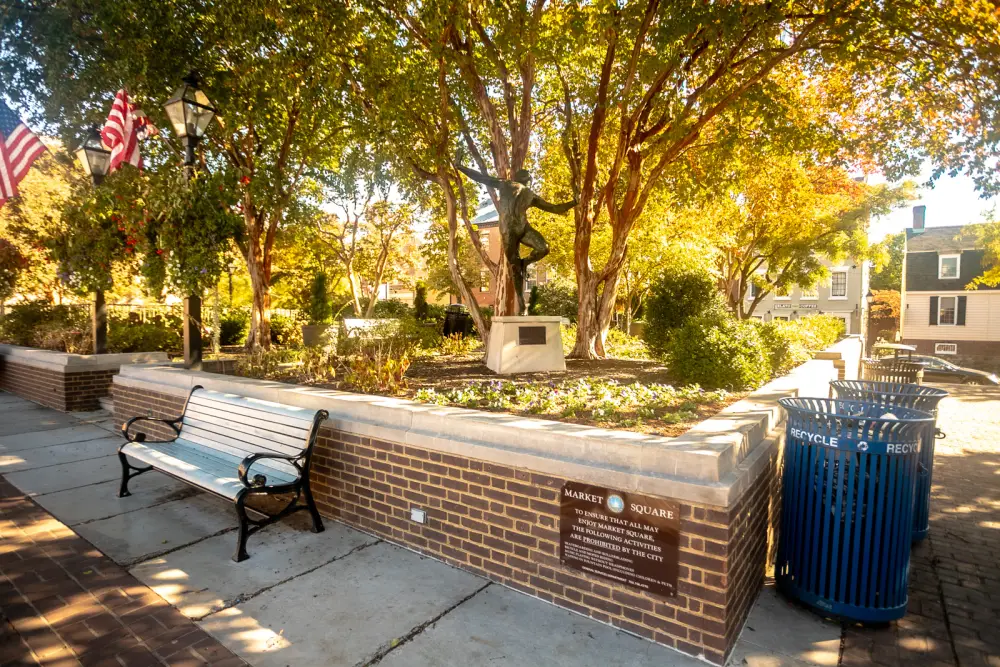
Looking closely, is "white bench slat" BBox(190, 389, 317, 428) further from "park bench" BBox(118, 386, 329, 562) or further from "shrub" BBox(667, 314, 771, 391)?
"shrub" BBox(667, 314, 771, 391)

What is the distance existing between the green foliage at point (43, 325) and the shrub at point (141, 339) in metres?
0.52

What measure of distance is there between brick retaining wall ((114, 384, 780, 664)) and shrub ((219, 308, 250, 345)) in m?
14.5

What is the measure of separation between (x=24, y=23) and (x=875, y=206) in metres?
25.2

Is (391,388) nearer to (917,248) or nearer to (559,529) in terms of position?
(559,529)

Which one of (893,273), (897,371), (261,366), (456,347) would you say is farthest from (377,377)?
(893,273)

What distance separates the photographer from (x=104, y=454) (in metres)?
6.88

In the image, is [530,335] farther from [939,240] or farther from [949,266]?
[939,240]

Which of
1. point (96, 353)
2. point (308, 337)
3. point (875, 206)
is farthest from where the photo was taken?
point (875, 206)

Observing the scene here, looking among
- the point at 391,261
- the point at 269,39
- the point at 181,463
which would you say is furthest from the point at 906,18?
the point at 391,261

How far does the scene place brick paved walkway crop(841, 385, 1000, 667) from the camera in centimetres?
307

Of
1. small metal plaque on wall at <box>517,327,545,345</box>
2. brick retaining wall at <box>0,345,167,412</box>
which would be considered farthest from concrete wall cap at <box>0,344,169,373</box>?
small metal plaque on wall at <box>517,327,545,345</box>

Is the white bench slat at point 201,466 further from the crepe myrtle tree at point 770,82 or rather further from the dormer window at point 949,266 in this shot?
the dormer window at point 949,266

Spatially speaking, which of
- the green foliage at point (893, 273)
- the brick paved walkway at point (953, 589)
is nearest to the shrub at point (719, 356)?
the brick paved walkway at point (953, 589)

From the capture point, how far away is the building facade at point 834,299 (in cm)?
3619
